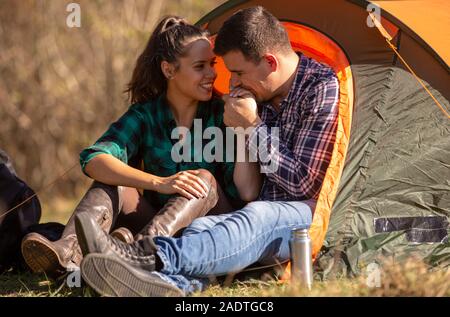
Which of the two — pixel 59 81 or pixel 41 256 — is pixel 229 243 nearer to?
pixel 41 256

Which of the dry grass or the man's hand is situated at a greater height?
the man's hand

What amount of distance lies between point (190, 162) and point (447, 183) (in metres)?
1.28

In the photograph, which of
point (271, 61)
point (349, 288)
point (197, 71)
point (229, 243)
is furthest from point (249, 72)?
point (349, 288)

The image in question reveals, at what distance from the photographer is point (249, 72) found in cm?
396

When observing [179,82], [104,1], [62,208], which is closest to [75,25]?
[104,1]

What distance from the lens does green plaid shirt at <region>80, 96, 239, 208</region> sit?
13.7 feet

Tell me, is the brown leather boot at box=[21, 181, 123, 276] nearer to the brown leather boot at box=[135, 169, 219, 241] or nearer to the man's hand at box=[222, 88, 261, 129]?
the brown leather boot at box=[135, 169, 219, 241]

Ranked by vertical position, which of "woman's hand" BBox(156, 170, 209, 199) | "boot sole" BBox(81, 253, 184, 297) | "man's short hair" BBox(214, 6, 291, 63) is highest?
"man's short hair" BBox(214, 6, 291, 63)

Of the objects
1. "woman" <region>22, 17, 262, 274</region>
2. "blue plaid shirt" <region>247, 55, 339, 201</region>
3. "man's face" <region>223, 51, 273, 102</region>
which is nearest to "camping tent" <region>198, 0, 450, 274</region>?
"blue plaid shirt" <region>247, 55, 339, 201</region>

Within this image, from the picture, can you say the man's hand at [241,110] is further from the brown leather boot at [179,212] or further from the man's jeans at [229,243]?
the man's jeans at [229,243]

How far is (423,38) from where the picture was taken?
405 cm

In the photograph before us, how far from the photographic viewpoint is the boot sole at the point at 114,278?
311cm

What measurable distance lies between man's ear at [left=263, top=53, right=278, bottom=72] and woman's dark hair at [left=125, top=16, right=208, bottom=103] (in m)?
0.45

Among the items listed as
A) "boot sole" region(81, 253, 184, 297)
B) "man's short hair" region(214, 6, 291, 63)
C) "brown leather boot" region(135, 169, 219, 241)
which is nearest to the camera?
"boot sole" region(81, 253, 184, 297)
